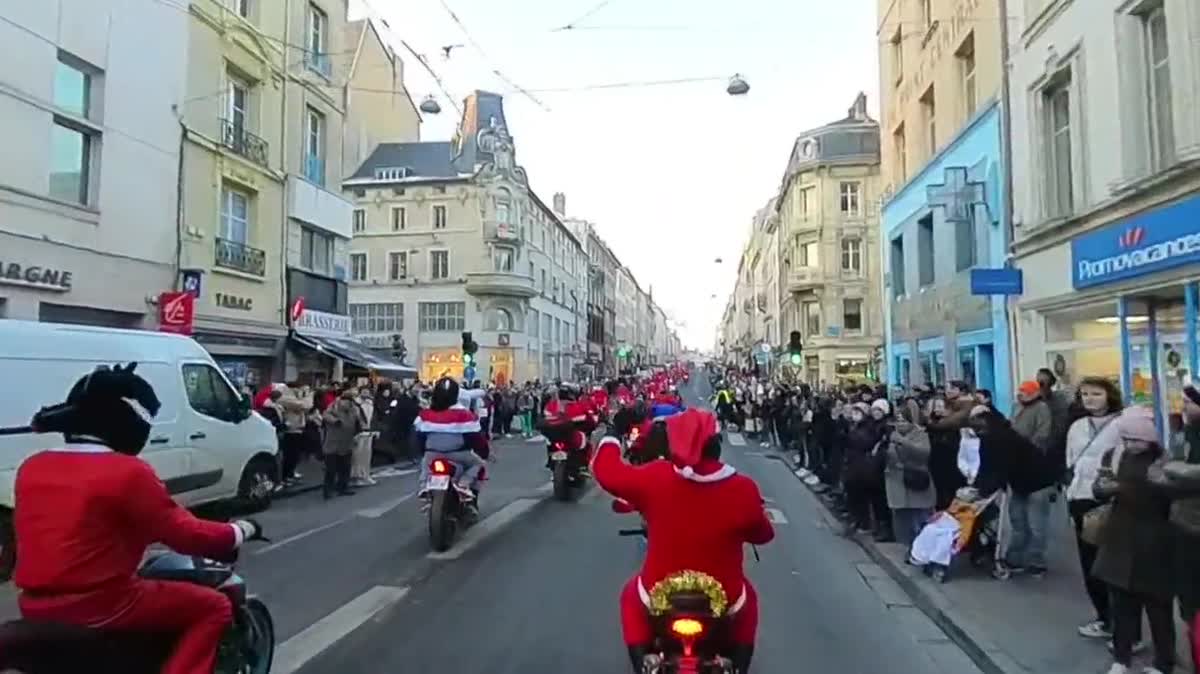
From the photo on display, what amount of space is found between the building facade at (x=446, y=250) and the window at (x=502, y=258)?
6cm

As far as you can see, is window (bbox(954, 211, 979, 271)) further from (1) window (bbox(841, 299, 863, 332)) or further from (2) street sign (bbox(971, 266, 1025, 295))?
(1) window (bbox(841, 299, 863, 332))

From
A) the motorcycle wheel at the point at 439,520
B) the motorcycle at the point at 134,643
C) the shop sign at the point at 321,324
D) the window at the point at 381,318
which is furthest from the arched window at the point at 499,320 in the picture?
the motorcycle at the point at 134,643

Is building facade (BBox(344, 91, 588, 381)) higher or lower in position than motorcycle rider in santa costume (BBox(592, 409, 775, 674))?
higher

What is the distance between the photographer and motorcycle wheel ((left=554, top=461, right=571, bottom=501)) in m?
Answer: 14.4

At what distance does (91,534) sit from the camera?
334cm

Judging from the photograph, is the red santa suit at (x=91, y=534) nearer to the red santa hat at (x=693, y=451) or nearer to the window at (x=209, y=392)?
the red santa hat at (x=693, y=451)

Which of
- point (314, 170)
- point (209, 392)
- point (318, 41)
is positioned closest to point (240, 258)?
point (314, 170)

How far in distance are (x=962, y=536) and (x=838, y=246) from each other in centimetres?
4587

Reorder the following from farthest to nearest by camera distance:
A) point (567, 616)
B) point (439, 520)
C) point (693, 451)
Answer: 1. point (439, 520)
2. point (567, 616)
3. point (693, 451)

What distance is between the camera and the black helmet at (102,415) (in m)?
3.45

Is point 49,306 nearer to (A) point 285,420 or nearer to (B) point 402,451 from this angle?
(A) point 285,420

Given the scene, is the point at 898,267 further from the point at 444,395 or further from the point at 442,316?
the point at 442,316

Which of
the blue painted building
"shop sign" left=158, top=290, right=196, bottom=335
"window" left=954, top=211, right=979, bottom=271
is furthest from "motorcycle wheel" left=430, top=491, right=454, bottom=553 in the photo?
"window" left=954, top=211, right=979, bottom=271

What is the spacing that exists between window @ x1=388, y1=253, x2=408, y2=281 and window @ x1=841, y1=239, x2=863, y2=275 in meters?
25.7
